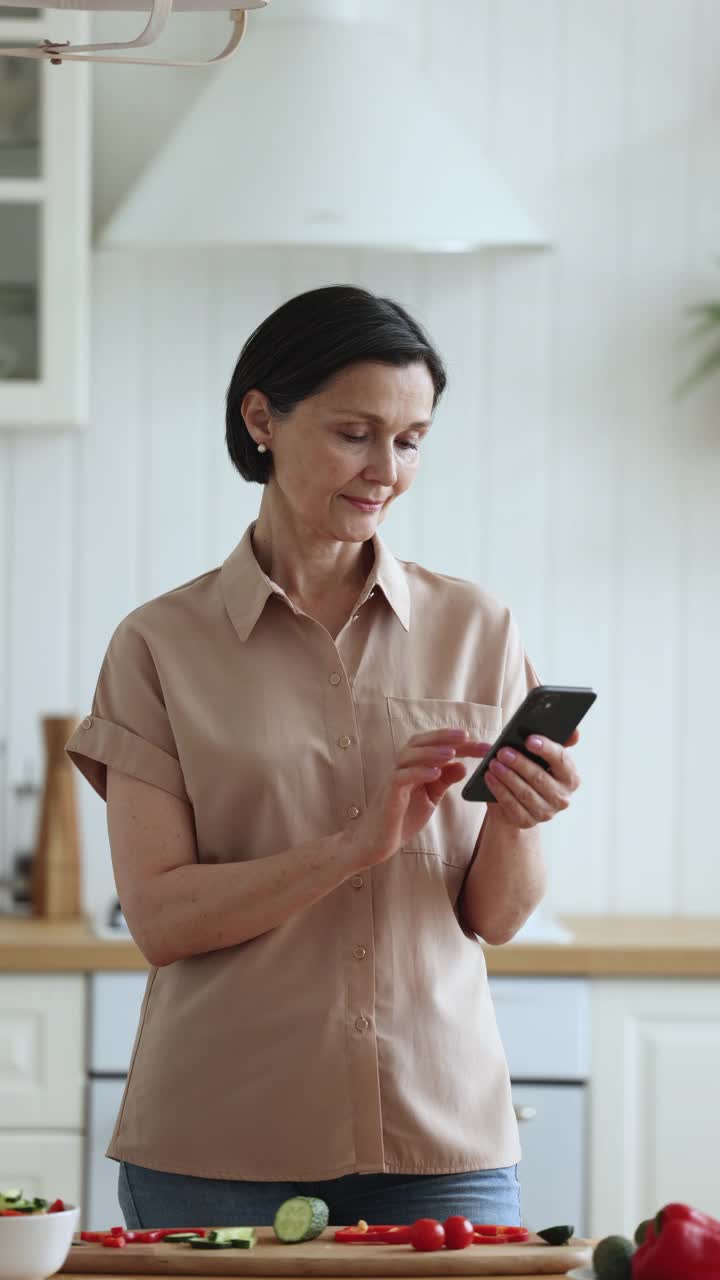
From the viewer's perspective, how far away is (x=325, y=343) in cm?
139

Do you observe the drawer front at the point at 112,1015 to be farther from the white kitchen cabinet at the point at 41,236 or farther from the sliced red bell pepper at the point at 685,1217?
the sliced red bell pepper at the point at 685,1217

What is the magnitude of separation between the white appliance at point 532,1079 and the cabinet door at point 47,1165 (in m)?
0.02

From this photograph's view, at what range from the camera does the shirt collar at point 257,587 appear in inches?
57.1

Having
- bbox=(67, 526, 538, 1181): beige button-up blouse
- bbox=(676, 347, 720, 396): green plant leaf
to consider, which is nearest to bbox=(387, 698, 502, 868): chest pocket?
bbox=(67, 526, 538, 1181): beige button-up blouse

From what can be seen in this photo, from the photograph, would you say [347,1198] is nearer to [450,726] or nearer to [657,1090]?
[450,726]

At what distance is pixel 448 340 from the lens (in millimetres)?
2881

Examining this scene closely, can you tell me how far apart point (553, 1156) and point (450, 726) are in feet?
3.90

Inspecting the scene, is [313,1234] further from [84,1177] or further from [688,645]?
[688,645]

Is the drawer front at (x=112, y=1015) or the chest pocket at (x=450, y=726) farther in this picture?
the drawer front at (x=112, y=1015)

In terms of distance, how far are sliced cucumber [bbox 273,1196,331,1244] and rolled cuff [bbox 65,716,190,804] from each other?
400mm

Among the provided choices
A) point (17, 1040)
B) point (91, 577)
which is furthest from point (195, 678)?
point (91, 577)

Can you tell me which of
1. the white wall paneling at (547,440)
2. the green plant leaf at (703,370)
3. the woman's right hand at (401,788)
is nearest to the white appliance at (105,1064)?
the white wall paneling at (547,440)

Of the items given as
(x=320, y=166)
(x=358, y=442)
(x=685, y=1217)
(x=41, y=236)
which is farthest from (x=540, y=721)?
(x=41, y=236)

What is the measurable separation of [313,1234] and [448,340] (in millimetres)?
2019
